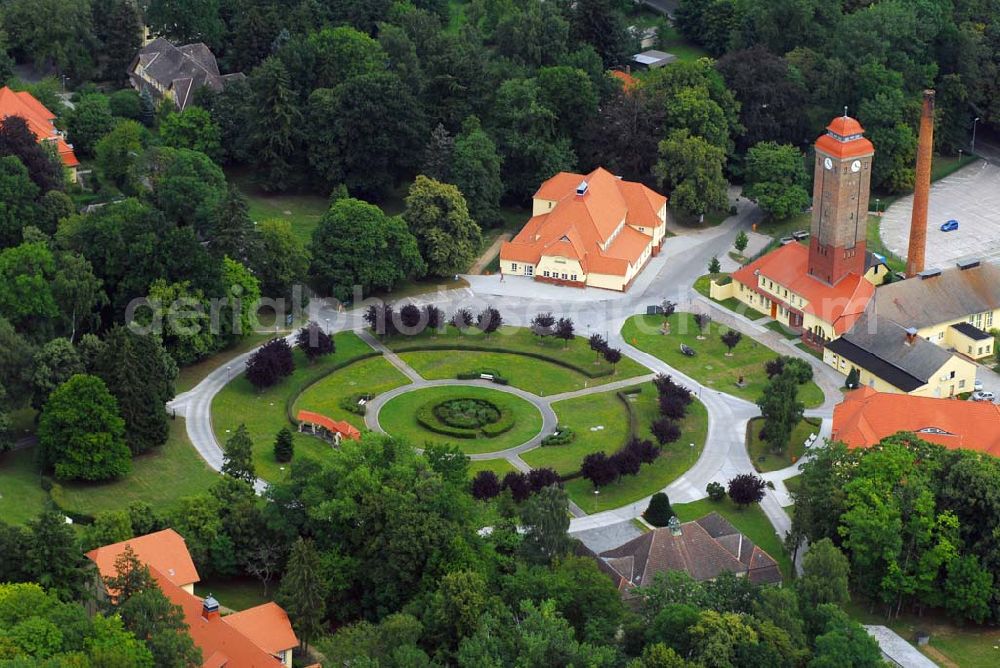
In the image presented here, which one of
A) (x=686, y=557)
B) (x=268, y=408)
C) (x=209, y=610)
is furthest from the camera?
(x=268, y=408)

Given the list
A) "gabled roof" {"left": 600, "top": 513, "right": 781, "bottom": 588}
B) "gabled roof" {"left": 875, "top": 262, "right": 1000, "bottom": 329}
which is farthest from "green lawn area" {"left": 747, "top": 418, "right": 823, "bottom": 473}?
"gabled roof" {"left": 600, "top": 513, "right": 781, "bottom": 588}

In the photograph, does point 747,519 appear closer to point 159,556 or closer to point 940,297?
point 940,297

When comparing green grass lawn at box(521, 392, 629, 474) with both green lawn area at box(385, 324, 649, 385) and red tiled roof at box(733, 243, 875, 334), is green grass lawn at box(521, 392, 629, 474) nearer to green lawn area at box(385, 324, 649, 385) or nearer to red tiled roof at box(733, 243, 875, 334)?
green lawn area at box(385, 324, 649, 385)

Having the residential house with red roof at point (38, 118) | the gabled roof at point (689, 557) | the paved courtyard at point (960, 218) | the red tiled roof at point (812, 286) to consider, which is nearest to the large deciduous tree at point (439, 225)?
the red tiled roof at point (812, 286)

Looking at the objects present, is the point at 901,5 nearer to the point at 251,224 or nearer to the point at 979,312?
the point at 979,312

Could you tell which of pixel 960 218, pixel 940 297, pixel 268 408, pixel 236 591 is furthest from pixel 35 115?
pixel 960 218

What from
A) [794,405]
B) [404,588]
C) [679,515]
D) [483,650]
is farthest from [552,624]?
[794,405]
